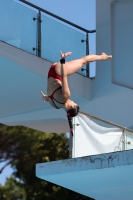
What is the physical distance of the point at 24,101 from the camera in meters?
14.0

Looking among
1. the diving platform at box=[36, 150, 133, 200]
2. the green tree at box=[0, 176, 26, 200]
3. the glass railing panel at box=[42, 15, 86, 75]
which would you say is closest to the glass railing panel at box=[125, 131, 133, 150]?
the diving platform at box=[36, 150, 133, 200]

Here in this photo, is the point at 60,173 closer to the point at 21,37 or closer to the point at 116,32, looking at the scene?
the point at 21,37

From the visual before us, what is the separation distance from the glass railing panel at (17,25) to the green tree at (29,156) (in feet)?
49.5

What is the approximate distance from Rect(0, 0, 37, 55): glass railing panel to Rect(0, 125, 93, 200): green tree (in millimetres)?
15074

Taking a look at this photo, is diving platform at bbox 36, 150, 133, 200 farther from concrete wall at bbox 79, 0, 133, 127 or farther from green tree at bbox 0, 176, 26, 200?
green tree at bbox 0, 176, 26, 200

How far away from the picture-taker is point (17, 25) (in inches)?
471

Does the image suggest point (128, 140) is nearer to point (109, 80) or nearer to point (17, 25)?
point (109, 80)

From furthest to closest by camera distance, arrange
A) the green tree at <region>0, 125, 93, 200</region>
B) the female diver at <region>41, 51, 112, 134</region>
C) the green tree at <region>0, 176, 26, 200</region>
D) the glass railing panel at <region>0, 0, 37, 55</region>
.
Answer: the green tree at <region>0, 176, 26, 200</region> < the green tree at <region>0, 125, 93, 200</region> < the glass railing panel at <region>0, 0, 37, 55</region> < the female diver at <region>41, 51, 112, 134</region>

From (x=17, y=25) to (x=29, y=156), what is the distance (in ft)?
62.2

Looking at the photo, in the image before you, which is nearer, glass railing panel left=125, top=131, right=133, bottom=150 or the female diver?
the female diver

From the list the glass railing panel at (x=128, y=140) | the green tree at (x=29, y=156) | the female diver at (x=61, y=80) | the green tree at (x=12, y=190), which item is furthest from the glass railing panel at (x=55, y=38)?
the green tree at (x=12, y=190)

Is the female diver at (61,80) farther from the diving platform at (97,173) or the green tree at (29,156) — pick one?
the green tree at (29,156)

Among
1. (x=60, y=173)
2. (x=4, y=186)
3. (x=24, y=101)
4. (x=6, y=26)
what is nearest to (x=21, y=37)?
(x=6, y=26)

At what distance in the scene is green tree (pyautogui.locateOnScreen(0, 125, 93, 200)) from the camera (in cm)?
2662
